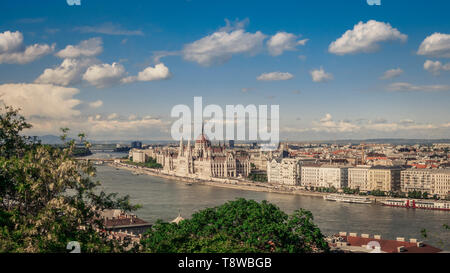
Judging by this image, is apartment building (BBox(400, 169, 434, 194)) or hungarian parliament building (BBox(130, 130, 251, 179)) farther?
hungarian parliament building (BBox(130, 130, 251, 179))

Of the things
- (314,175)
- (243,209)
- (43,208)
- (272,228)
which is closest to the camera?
(43,208)

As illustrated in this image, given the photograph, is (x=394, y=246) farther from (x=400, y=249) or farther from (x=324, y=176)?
(x=324, y=176)

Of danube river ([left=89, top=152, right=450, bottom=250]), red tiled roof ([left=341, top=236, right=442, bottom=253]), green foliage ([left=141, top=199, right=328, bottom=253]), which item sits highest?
green foliage ([left=141, top=199, right=328, bottom=253])

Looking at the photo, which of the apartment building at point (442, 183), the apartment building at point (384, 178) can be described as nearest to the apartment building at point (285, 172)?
the apartment building at point (384, 178)

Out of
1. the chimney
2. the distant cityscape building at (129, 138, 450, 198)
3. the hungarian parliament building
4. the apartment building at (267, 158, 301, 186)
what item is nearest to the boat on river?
the distant cityscape building at (129, 138, 450, 198)

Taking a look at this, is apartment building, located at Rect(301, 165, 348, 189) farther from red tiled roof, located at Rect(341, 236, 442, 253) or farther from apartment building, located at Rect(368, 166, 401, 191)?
red tiled roof, located at Rect(341, 236, 442, 253)

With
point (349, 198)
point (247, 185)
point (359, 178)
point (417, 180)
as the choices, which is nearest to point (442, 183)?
point (417, 180)

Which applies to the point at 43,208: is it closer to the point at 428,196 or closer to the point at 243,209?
the point at 243,209

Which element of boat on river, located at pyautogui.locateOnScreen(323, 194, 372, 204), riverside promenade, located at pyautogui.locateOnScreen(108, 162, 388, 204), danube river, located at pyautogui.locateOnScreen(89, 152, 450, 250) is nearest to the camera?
danube river, located at pyautogui.locateOnScreen(89, 152, 450, 250)
